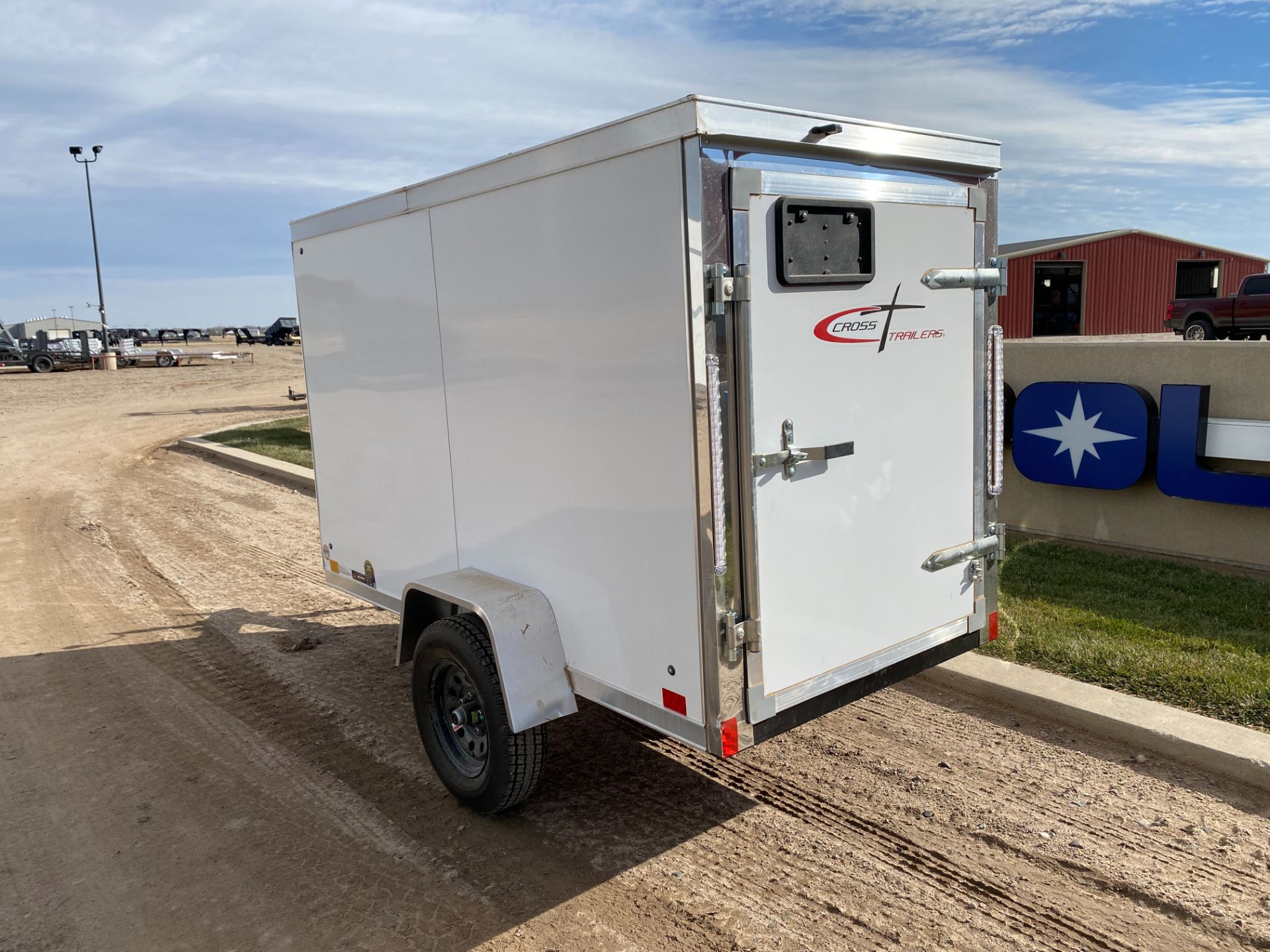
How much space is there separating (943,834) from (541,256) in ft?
9.31

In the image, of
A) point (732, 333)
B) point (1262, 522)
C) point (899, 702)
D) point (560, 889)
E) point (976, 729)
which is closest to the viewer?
point (732, 333)

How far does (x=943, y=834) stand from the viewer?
3770mm

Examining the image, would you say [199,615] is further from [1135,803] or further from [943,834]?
[1135,803]

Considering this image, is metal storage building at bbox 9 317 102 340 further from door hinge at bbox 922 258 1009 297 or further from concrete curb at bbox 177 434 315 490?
door hinge at bbox 922 258 1009 297

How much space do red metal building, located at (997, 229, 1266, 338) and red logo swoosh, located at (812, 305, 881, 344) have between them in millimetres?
28300

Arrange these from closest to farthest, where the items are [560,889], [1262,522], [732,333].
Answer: [732,333] < [560,889] < [1262,522]

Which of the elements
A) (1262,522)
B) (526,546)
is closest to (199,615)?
(526,546)

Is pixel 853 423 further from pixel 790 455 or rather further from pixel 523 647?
pixel 523 647

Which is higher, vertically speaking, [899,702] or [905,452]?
[905,452]

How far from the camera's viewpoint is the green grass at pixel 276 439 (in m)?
14.2

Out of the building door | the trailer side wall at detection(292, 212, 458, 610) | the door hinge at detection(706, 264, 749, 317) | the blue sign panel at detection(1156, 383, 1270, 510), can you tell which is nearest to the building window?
the building door

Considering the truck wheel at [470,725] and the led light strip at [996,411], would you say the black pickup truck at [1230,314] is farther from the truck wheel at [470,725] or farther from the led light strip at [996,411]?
the truck wheel at [470,725]

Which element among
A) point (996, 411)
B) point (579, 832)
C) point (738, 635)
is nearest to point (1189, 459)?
point (996, 411)

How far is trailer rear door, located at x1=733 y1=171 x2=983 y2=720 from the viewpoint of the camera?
3.24m
